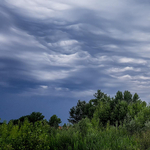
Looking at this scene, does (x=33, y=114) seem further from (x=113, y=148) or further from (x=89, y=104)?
(x=113, y=148)

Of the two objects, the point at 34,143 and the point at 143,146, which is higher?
the point at 34,143

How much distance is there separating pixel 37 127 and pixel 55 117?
92.9ft

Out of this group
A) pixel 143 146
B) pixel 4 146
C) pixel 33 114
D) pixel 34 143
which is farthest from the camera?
pixel 33 114

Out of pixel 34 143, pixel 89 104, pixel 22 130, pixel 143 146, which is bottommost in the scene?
pixel 143 146

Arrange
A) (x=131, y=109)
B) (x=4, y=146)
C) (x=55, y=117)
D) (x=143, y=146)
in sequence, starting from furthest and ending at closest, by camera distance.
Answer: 1. (x=55, y=117)
2. (x=131, y=109)
3. (x=143, y=146)
4. (x=4, y=146)

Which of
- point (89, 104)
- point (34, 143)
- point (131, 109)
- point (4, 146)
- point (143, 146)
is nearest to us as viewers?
point (4, 146)

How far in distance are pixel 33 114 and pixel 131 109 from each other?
62.3 feet

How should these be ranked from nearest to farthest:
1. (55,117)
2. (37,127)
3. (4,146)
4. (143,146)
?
(4,146)
(37,127)
(143,146)
(55,117)

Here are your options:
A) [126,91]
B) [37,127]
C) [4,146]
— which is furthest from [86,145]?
[126,91]

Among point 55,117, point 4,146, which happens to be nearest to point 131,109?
point 4,146

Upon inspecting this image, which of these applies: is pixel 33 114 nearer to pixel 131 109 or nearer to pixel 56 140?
pixel 131 109

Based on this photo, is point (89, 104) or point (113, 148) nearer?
point (113, 148)

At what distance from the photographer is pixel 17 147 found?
7910 mm

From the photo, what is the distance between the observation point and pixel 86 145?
8.90m
